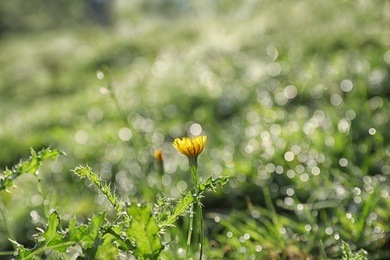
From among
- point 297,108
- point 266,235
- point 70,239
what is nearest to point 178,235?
point 266,235

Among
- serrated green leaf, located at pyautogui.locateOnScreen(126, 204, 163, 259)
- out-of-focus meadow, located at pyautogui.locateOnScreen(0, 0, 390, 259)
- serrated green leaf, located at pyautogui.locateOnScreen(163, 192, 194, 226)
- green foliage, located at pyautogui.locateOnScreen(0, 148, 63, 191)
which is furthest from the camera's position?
out-of-focus meadow, located at pyautogui.locateOnScreen(0, 0, 390, 259)

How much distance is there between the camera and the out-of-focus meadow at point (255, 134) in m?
2.12

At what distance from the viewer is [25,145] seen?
520 cm

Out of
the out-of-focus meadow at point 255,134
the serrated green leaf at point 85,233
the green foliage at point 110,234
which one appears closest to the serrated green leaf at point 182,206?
the green foliage at point 110,234

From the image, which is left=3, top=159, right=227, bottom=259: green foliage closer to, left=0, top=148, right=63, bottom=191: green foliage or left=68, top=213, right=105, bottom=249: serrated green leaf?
left=68, top=213, right=105, bottom=249: serrated green leaf

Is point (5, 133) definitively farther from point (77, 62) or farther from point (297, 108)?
point (77, 62)

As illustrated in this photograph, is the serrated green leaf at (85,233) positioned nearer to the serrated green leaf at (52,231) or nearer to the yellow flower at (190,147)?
the serrated green leaf at (52,231)

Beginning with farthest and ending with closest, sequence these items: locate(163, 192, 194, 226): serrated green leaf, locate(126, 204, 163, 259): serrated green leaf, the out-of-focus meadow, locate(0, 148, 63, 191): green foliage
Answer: the out-of-focus meadow, locate(0, 148, 63, 191): green foliage, locate(163, 192, 194, 226): serrated green leaf, locate(126, 204, 163, 259): serrated green leaf

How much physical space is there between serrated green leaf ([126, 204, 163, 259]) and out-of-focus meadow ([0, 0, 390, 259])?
1.13 feet

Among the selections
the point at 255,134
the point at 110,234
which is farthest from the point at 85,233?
the point at 255,134

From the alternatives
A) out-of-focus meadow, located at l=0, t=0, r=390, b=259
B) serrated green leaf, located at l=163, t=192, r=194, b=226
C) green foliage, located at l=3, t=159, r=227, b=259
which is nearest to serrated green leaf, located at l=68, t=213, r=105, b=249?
green foliage, located at l=3, t=159, r=227, b=259

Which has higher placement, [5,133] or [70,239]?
[70,239]

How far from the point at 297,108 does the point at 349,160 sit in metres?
1.42

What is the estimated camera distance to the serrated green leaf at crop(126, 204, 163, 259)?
48.4 inches
